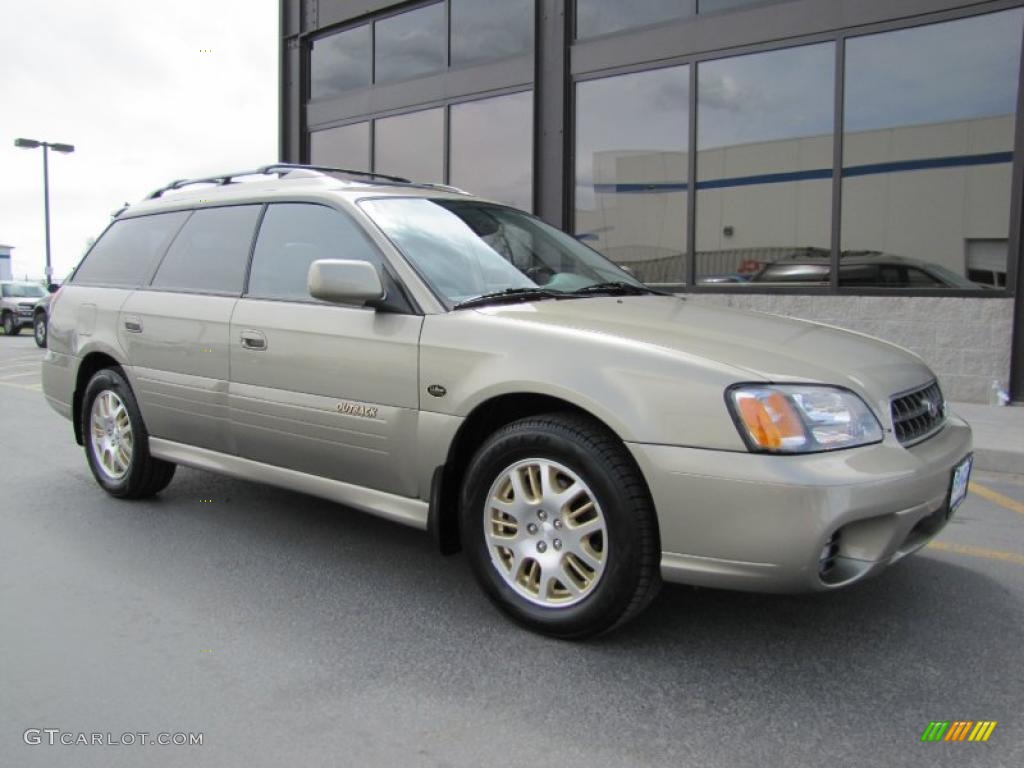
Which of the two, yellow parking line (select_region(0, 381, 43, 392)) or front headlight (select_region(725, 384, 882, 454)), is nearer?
front headlight (select_region(725, 384, 882, 454))

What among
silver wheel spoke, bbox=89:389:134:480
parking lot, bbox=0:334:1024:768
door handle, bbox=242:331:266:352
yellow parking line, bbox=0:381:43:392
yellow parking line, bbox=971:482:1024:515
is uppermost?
door handle, bbox=242:331:266:352

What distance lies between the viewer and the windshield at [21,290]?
24422 mm

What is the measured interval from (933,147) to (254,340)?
7690mm

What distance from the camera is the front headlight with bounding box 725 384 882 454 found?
2514mm

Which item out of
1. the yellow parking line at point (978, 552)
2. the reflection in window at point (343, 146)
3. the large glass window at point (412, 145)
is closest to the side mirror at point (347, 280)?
the yellow parking line at point (978, 552)

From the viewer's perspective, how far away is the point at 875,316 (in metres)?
9.03

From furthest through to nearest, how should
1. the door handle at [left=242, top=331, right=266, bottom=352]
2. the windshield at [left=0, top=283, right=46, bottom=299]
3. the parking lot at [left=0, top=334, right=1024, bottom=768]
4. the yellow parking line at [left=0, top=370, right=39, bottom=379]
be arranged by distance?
the windshield at [left=0, top=283, right=46, bottom=299] → the yellow parking line at [left=0, top=370, right=39, bottom=379] → the door handle at [left=242, top=331, right=266, bottom=352] → the parking lot at [left=0, top=334, right=1024, bottom=768]

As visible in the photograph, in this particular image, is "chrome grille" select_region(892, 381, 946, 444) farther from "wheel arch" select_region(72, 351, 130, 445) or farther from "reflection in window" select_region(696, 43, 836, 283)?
"reflection in window" select_region(696, 43, 836, 283)

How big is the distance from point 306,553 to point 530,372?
1.64 meters

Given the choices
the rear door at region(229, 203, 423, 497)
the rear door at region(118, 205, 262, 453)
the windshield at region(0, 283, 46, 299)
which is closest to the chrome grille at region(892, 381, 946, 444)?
the rear door at region(229, 203, 423, 497)

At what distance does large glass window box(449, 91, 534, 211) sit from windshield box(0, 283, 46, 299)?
17.3 metres

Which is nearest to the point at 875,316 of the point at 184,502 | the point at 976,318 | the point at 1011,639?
the point at 976,318

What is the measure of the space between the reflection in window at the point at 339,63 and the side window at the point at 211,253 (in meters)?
10.6

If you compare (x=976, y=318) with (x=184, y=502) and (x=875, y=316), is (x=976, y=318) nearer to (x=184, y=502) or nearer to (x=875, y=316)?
(x=875, y=316)
